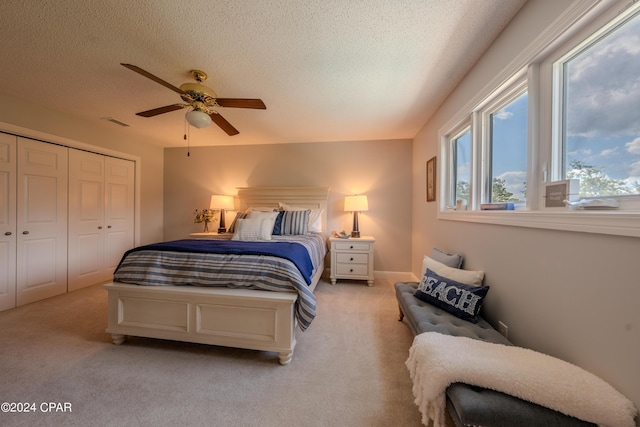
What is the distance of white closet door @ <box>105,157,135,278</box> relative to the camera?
358 cm

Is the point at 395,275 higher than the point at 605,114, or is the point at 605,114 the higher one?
the point at 605,114

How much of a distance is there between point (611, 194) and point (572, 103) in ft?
1.65

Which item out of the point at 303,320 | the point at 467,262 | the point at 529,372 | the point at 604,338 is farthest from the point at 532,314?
the point at 303,320

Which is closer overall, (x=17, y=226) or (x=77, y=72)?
(x=77, y=72)

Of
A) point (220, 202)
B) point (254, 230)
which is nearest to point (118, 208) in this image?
point (220, 202)

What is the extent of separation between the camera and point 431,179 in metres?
2.91

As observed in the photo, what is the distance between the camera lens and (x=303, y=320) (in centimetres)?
173

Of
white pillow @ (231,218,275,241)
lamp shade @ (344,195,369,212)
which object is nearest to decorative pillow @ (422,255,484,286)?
lamp shade @ (344,195,369,212)

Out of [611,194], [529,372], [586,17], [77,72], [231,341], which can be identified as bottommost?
[231,341]

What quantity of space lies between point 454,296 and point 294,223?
224 centimetres

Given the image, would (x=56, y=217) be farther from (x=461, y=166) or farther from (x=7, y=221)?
(x=461, y=166)

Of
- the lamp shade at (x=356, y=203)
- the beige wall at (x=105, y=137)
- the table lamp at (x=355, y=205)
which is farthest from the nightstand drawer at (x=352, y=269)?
the beige wall at (x=105, y=137)

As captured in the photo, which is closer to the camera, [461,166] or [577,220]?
[577,220]

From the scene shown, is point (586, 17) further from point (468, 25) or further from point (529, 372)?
point (529, 372)
